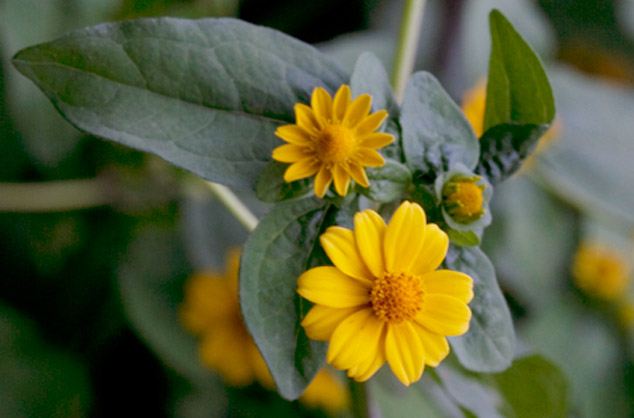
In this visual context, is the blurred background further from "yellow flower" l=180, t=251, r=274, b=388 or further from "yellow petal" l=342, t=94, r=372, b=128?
"yellow petal" l=342, t=94, r=372, b=128

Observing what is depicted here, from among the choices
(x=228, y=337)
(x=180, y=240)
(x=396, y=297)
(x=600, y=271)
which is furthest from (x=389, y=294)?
(x=600, y=271)

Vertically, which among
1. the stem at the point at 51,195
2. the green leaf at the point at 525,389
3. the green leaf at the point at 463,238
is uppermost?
the green leaf at the point at 463,238

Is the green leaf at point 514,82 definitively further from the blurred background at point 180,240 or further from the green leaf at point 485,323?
the blurred background at point 180,240

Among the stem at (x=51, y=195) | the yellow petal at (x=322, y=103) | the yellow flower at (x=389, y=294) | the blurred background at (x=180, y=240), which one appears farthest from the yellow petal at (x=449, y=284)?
the stem at (x=51, y=195)

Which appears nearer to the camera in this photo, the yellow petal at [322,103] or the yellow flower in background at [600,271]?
the yellow petal at [322,103]

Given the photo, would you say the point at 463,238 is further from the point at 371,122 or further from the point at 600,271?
the point at 600,271

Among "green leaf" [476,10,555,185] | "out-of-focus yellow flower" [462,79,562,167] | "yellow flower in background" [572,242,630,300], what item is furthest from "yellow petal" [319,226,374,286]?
"yellow flower in background" [572,242,630,300]
